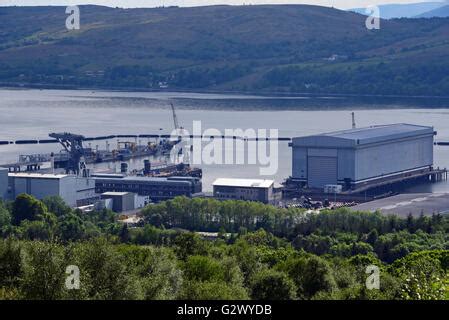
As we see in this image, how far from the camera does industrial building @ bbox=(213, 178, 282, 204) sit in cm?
1914

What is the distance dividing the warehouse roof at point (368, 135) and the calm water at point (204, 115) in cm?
116

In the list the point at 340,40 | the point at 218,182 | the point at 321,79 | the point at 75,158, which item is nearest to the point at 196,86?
the point at 321,79

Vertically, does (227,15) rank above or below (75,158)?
above

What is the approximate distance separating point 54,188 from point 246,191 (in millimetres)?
2910

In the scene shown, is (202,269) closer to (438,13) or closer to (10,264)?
(10,264)

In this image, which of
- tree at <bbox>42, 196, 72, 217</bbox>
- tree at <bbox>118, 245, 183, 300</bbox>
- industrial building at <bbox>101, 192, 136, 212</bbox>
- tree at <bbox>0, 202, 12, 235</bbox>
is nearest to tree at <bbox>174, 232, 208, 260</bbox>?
tree at <bbox>118, 245, 183, 300</bbox>

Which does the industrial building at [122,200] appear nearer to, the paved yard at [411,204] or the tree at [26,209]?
the tree at [26,209]

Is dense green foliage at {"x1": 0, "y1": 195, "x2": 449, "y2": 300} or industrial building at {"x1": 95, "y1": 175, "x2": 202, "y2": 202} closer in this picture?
dense green foliage at {"x1": 0, "y1": 195, "x2": 449, "y2": 300}

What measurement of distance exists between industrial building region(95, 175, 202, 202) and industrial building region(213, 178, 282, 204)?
0.70 meters

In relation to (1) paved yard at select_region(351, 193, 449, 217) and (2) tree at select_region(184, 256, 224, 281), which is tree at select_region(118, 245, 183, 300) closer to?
(2) tree at select_region(184, 256, 224, 281)

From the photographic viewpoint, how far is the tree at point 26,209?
1526cm

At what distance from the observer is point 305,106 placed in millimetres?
43250

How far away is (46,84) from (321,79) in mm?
12354

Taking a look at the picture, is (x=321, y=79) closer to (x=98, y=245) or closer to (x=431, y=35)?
(x=431, y=35)
